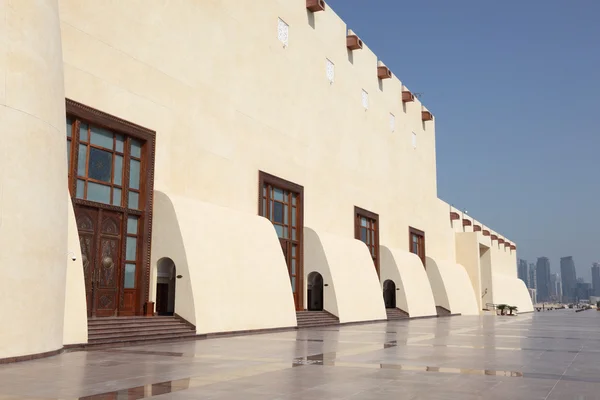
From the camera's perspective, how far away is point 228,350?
12.8 m

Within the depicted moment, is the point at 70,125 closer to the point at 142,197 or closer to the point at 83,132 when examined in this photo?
the point at 83,132

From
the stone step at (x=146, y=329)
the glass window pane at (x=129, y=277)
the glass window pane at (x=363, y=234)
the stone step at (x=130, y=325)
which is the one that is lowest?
the stone step at (x=146, y=329)

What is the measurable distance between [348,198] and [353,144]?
292 cm

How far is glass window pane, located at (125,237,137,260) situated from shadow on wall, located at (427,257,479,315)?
2791 cm

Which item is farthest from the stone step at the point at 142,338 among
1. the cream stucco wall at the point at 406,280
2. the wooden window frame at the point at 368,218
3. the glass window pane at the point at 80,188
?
the cream stucco wall at the point at 406,280

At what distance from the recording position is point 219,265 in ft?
59.7

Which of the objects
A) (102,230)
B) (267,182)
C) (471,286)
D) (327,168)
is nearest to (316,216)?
(327,168)

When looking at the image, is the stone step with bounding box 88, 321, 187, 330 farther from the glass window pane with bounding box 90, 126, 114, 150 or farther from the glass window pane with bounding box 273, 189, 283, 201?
the glass window pane with bounding box 273, 189, 283, 201

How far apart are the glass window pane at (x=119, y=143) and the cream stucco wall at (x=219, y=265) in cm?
167

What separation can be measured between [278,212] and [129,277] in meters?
8.40

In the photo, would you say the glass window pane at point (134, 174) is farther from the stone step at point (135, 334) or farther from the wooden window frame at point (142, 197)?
the stone step at point (135, 334)

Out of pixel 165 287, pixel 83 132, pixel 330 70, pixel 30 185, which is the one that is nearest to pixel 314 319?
pixel 165 287

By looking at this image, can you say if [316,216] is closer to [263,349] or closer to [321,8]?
[321,8]

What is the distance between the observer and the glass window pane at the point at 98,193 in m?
16.1
